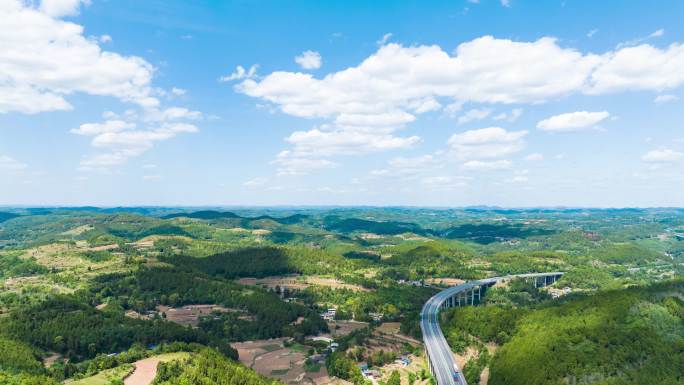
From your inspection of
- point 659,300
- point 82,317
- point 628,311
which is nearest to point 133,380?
point 82,317

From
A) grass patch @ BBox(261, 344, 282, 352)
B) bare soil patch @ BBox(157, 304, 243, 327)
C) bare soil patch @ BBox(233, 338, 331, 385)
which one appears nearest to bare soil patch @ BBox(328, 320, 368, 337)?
bare soil patch @ BBox(233, 338, 331, 385)

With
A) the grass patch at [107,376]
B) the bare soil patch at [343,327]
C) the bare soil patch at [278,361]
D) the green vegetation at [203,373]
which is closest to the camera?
the green vegetation at [203,373]

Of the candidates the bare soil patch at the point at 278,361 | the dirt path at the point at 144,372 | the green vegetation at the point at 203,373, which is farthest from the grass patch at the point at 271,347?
the dirt path at the point at 144,372

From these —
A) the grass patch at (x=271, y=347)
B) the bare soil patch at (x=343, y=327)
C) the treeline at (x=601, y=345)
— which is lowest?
the grass patch at (x=271, y=347)

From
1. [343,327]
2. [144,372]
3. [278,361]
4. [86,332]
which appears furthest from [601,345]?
[86,332]

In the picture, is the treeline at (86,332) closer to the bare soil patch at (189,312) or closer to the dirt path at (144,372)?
the bare soil patch at (189,312)

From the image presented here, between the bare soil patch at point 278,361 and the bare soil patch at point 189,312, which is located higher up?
the bare soil patch at point 189,312

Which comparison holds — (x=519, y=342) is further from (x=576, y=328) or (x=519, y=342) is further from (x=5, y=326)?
(x=5, y=326)

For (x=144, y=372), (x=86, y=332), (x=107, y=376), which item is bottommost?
(x=144, y=372)

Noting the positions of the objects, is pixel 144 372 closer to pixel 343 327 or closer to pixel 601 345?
pixel 343 327
